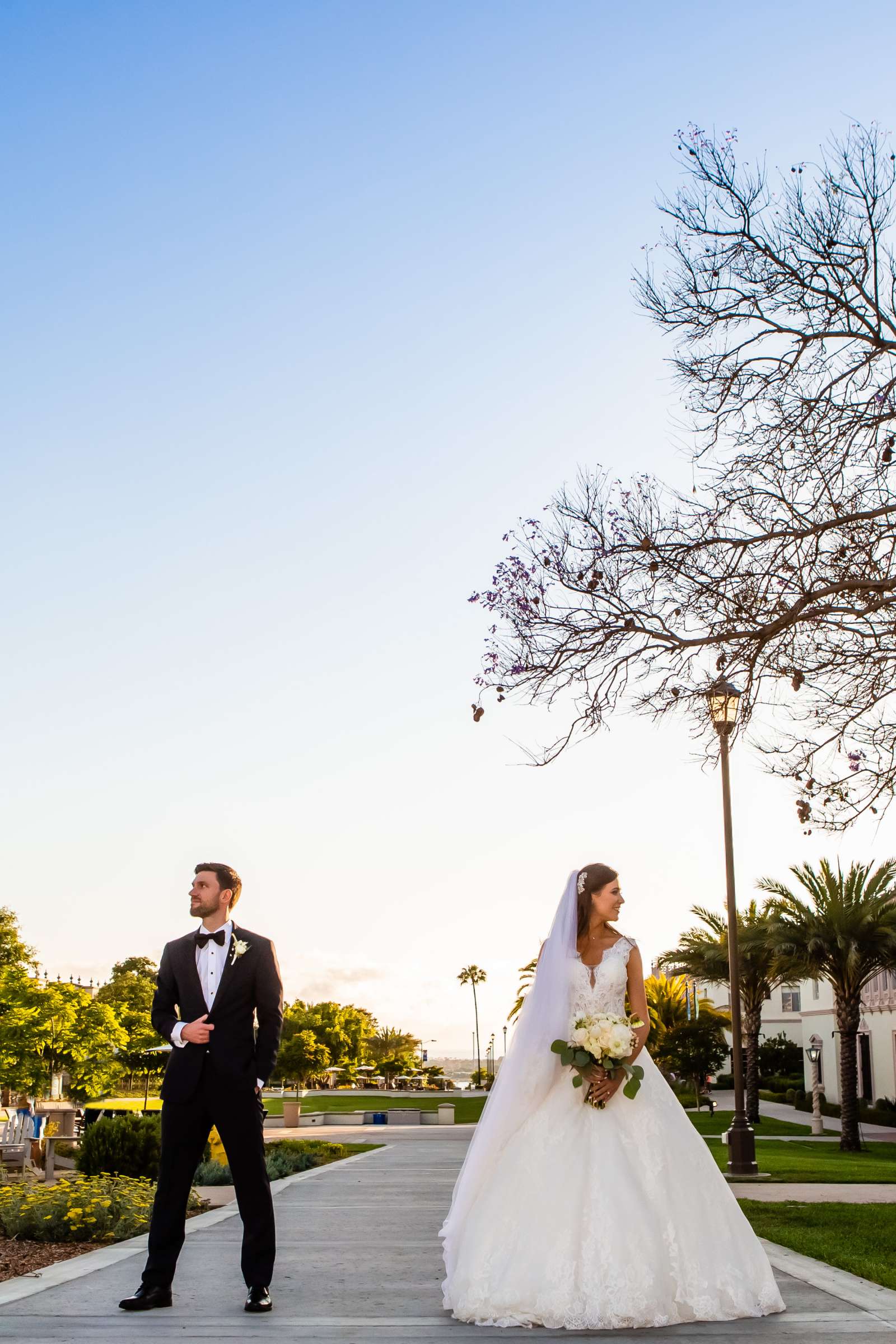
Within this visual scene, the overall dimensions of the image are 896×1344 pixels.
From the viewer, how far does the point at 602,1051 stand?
6.93 m

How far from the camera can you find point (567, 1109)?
6988 mm

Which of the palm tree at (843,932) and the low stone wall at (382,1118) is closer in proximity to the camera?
the palm tree at (843,932)

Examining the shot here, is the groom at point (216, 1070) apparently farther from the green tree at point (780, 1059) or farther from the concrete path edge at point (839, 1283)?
the green tree at point (780, 1059)

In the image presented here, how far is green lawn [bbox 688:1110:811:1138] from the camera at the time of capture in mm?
37344

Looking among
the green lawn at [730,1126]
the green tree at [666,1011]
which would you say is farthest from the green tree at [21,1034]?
the green tree at [666,1011]

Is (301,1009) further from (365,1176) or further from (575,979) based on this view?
(575,979)

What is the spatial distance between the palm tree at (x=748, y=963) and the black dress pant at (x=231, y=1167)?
107 feet

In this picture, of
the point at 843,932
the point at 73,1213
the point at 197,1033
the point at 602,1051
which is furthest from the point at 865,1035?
the point at 197,1033

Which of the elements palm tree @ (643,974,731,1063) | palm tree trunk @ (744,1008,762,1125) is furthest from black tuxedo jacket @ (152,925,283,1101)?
palm tree @ (643,974,731,1063)

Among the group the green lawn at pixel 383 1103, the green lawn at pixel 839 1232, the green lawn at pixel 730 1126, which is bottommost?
the green lawn at pixel 383 1103

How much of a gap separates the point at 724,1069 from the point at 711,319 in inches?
3323

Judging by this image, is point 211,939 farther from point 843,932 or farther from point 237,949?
point 843,932

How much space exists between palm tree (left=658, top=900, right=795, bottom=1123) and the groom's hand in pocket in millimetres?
32731

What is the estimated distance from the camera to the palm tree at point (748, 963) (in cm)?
4241
